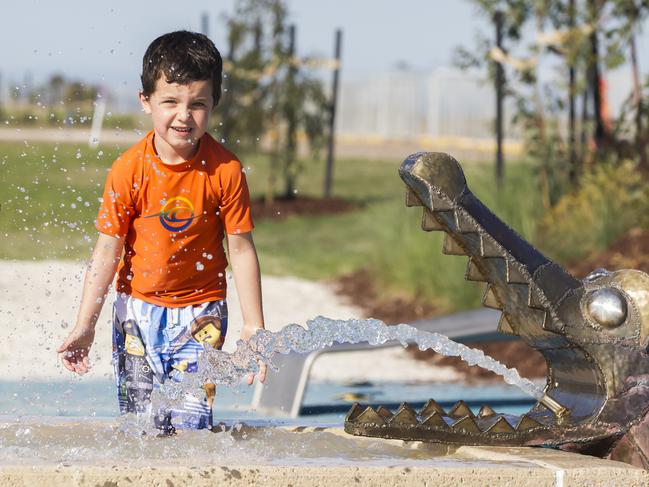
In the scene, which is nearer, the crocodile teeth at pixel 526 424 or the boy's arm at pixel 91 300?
the crocodile teeth at pixel 526 424

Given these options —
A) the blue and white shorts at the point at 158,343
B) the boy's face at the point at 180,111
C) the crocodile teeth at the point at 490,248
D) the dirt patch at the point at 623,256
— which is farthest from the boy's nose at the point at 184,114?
the dirt patch at the point at 623,256

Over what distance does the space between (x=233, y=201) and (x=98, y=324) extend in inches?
225

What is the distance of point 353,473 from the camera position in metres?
2.65

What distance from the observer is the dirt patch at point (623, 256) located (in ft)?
26.7

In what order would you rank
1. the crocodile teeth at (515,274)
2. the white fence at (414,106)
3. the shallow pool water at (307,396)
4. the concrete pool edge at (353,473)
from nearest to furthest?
1. the concrete pool edge at (353,473)
2. the crocodile teeth at (515,274)
3. the shallow pool water at (307,396)
4. the white fence at (414,106)

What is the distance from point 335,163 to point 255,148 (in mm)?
6922

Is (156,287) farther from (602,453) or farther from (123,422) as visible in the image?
(602,453)

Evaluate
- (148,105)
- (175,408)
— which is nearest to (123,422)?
(175,408)

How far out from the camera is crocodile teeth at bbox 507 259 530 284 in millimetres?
2916

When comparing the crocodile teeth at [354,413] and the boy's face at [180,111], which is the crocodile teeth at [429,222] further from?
the boy's face at [180,111]

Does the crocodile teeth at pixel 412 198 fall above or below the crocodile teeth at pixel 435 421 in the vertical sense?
above

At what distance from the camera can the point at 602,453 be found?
306cm

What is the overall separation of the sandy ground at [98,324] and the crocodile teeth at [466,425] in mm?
3564

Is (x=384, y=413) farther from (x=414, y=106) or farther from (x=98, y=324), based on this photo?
(x=414, y=106)
